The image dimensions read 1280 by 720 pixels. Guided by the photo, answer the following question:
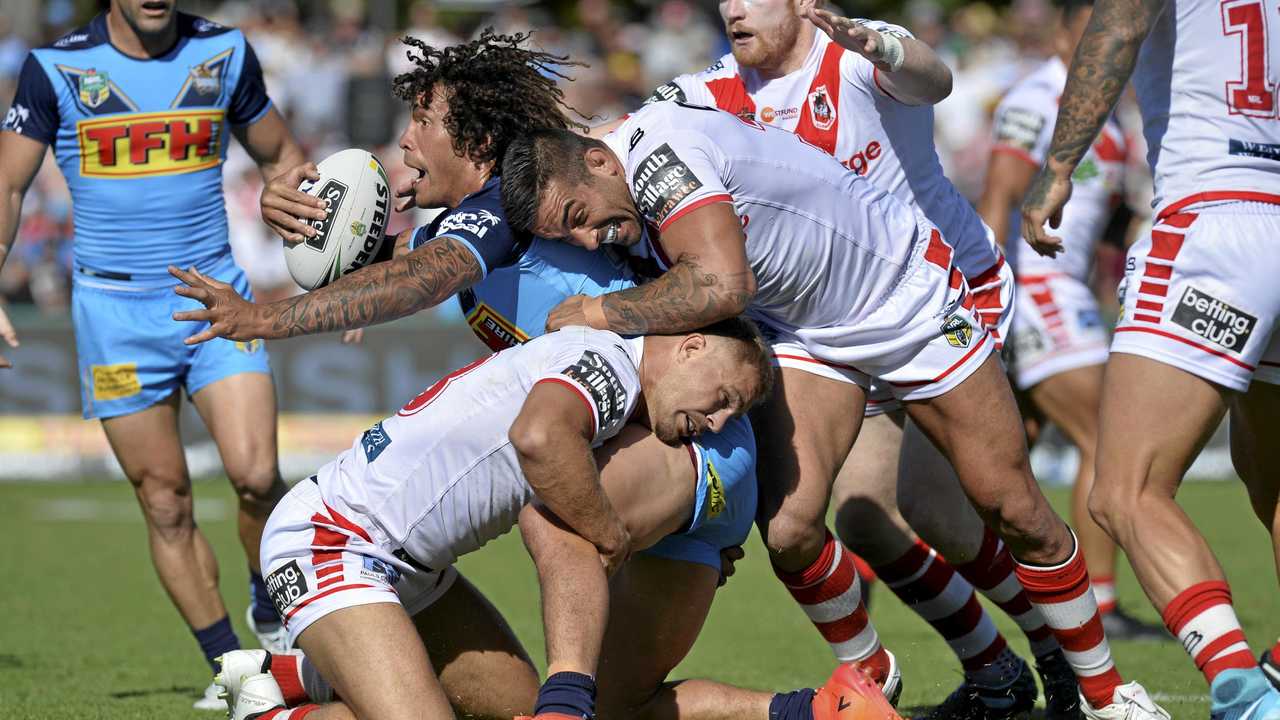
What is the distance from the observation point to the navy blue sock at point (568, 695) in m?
4.00

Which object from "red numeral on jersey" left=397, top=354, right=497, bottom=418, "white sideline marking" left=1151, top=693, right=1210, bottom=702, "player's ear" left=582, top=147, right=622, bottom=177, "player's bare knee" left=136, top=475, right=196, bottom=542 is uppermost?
"player's ear" left=582, top=147, right=622, bottom=177

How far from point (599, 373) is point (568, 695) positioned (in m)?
0.92

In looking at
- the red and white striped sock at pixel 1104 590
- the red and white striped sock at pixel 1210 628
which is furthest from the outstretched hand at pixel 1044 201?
the red and white striped sock at pixel 1104 590

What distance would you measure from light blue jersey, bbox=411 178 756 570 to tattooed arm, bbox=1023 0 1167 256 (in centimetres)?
116

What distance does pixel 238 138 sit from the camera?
695 centimetres

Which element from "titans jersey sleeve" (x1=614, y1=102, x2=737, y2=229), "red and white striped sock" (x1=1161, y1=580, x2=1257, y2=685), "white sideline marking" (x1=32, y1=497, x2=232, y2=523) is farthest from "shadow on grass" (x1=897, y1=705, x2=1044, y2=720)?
"white sideline marking" (x1=32, y1=497, x2=232, y2=523)

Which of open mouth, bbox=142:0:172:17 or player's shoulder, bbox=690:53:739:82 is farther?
open mouth, bbox=142:0:172:17

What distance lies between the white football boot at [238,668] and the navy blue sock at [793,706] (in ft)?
5.57

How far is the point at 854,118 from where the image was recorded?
5.48m

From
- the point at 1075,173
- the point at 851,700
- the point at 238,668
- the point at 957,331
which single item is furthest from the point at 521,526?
the point at 1075,173

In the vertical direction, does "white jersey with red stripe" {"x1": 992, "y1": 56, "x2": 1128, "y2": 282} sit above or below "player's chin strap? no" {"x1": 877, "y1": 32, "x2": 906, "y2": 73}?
below

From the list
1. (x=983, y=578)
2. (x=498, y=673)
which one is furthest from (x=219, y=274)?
(x=983, y=578)

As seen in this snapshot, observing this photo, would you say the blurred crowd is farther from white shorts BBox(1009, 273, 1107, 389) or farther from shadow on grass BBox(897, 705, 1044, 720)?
shadow on grass BBox(897, 705, 1044, 720)

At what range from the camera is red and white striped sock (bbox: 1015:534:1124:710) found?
16.7 ft
